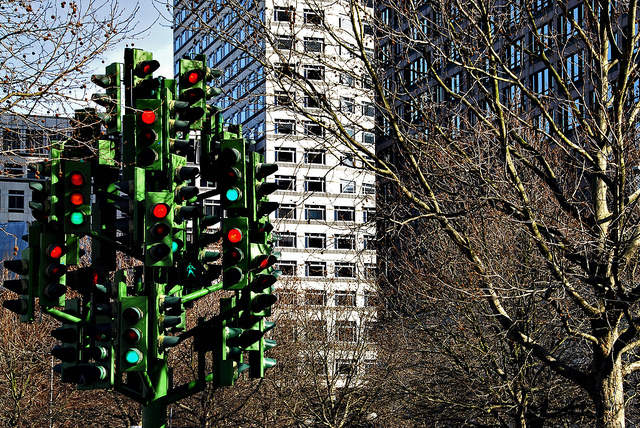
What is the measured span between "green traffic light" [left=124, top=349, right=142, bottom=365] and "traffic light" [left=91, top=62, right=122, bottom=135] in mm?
2715

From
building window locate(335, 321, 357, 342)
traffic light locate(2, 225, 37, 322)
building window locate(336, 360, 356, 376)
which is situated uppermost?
traffic light locate(2, 225, 37, 322)

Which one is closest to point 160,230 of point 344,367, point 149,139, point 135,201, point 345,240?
point 135,201

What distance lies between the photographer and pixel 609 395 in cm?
981

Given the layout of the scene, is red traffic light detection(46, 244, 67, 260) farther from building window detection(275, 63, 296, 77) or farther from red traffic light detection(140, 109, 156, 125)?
building window detection(275, 63, 296, 77)

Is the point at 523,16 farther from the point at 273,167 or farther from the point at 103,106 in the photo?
the point at 103,106

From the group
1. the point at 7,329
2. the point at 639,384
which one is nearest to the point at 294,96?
the point at 639,384

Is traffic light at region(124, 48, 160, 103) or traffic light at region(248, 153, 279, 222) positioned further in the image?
traffic light at region(124, 48, 160, 103)

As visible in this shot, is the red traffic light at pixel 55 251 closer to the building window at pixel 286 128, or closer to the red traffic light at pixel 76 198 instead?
the red traffic light at pixel 76 198

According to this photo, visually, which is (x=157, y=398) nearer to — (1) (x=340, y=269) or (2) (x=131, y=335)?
(2) (x=131, y=335)

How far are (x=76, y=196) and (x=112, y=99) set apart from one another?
4.34ft

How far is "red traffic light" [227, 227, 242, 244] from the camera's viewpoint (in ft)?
30.6

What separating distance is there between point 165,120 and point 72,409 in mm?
22526

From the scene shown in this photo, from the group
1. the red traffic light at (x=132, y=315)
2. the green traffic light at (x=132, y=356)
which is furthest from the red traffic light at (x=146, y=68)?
the green traffic light at (x=132, y=356)

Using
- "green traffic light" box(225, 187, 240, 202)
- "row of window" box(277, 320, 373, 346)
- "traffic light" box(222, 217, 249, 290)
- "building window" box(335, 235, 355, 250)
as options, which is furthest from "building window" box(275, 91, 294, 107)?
"row of window" box(277, 320, 373, 346)
